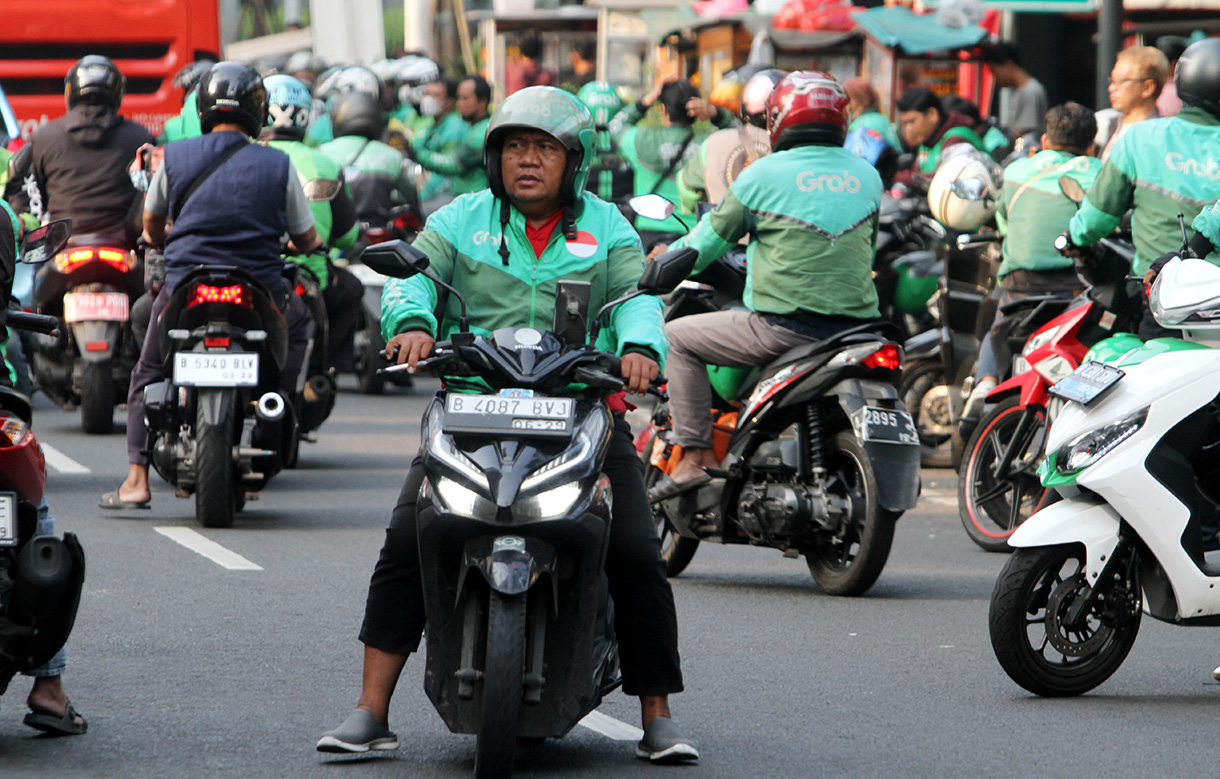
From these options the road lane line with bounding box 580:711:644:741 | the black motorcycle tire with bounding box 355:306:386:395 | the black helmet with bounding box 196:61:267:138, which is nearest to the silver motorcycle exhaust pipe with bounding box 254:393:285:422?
the black helmet with bounding box 196:61:267:138

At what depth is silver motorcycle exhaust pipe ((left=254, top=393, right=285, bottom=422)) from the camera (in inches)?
371

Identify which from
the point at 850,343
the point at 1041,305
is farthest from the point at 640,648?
the point at 1041,305

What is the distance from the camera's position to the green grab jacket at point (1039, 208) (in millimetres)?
10219

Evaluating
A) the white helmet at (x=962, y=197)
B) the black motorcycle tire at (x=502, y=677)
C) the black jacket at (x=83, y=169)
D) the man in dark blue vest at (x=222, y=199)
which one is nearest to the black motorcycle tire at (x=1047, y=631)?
the black motorcycle tire at (x=502, y=677)

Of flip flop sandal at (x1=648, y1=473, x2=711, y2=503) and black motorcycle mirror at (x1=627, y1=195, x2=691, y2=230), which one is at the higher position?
black motorcycle mirror at (x1=627, y1=195, x2=691, y2=230)

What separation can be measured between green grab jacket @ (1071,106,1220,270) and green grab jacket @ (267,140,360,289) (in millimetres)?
4605

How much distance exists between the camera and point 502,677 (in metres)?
4.53

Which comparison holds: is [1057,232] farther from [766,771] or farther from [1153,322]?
[766,771]

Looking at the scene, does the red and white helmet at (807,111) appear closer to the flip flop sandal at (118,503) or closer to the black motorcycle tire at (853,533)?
the black motorcycle tire at (853,533)

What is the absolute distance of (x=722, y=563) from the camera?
8906 millimetres

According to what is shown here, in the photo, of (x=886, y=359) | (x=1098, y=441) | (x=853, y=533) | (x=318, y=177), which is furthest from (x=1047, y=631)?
(x=318, y=177)

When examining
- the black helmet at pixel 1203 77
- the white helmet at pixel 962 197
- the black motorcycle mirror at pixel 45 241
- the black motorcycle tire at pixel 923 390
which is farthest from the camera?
the black motorcycle tire at pixel 923 390

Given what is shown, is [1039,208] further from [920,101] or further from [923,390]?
[920,101]

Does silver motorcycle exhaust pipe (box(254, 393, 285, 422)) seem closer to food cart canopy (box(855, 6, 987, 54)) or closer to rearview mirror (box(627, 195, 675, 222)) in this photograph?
rearview mirror (box(627, 195, 675, 222))
